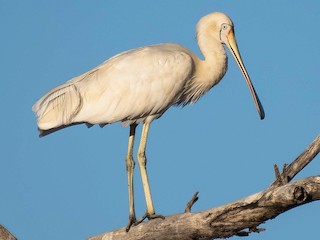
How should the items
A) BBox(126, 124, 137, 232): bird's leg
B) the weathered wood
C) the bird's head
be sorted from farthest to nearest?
the bird's head → BBox(126, 124, 137, 232): bird's leg → the weathered wood

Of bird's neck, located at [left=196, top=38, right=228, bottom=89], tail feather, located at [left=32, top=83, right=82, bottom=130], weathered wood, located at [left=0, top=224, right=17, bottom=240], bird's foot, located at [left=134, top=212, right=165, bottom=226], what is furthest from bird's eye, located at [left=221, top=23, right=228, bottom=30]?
weathered wood, located at [left=0, top=224, right=17, bottom=240]

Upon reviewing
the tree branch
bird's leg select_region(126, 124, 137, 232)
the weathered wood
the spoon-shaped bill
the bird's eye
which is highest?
the bird's eye

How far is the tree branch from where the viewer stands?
24.7 ft

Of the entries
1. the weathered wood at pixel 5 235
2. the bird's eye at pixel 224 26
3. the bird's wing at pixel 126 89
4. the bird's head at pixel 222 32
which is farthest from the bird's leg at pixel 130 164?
the weathered wood at pixel 5 235

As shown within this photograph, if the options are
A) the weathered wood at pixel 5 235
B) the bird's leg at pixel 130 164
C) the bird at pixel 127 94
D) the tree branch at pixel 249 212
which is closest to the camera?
the tree branch at pixel 249 212

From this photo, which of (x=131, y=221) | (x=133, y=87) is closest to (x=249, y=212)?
(x=131, y=221)

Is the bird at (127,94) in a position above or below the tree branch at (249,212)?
above

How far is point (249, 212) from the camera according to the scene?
322 inches

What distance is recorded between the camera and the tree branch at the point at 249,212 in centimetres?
754

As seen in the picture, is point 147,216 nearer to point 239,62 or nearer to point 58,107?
point 58,107

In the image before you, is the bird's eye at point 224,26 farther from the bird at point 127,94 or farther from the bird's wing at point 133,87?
the bird's wing at point 133,87

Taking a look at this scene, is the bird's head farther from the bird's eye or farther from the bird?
the bird

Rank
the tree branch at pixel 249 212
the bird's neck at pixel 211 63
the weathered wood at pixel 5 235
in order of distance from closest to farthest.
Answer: the tree branch at pixel 249 212, the weathered wood at pixel 5 235, the bird's neck at pixel 211 63

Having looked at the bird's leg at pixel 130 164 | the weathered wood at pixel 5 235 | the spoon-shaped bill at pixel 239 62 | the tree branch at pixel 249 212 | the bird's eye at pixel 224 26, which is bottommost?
the tree branch at pixel 249 212
